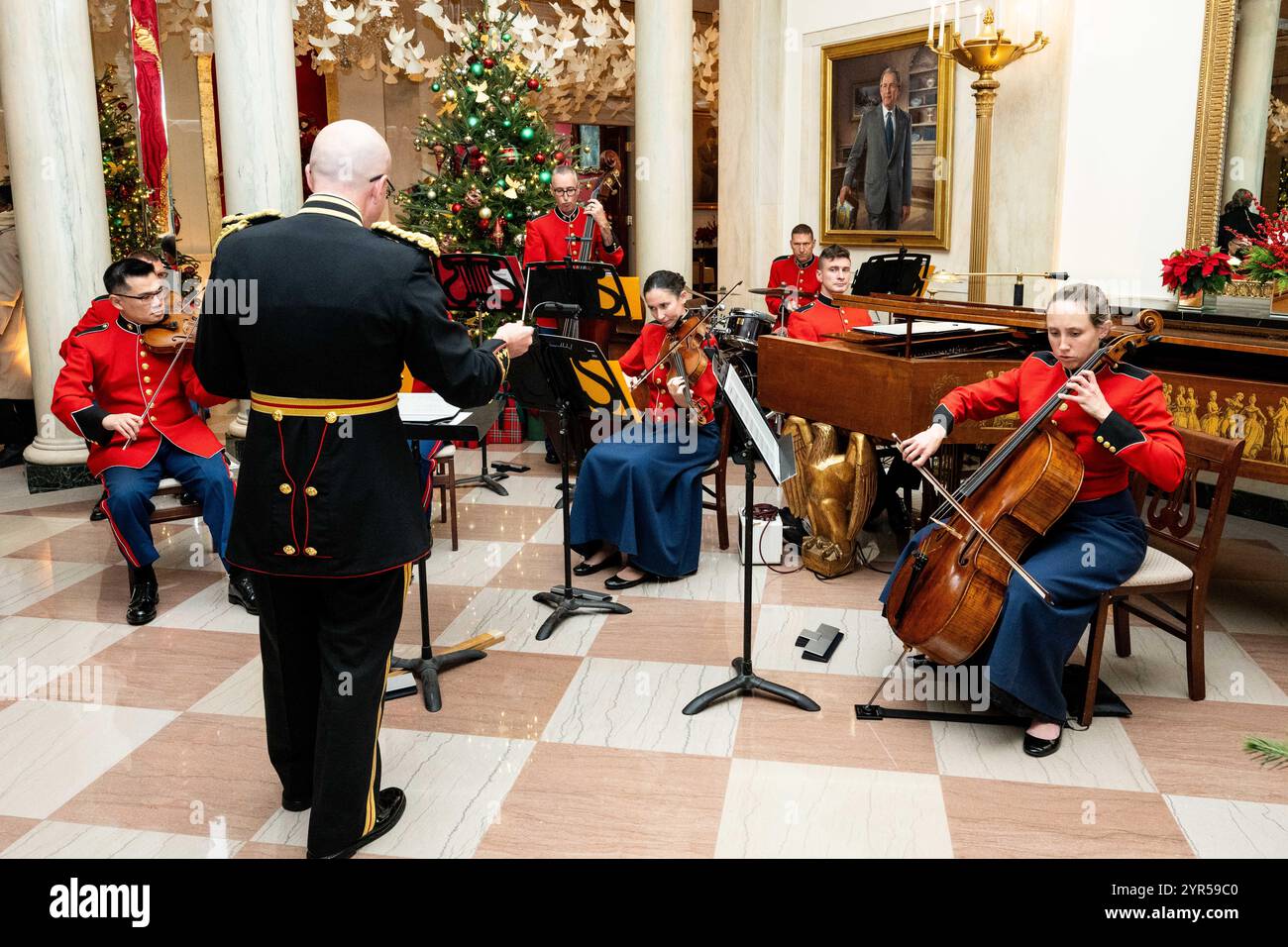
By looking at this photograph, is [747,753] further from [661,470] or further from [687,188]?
[687,188]

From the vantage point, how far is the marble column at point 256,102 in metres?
6.12

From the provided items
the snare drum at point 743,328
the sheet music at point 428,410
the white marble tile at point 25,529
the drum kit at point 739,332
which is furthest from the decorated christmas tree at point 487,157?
the sheet music at point 428,410

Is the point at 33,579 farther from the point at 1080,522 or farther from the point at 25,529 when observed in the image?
the point at 1080,522

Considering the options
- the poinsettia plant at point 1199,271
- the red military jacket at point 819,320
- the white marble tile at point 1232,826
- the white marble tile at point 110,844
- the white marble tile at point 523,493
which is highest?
the poinsettia plant at point 1199,271

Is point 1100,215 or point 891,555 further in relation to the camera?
point 1100,215

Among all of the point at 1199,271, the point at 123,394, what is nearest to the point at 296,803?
the point at 123,394

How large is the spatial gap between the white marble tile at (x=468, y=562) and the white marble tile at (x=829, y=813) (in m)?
2.08

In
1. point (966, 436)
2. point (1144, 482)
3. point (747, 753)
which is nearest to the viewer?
point (747, 753)

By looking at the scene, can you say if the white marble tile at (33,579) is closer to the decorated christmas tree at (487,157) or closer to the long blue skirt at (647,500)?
the long blue skirt at (647,500)

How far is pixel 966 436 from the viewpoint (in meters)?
4.36

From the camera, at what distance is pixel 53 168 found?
6191 millimetres

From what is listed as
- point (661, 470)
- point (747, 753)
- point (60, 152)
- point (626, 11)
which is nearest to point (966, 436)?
point (661, 470)

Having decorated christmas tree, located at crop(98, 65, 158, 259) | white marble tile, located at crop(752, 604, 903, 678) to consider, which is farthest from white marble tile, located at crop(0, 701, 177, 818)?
decorated christmas tree, located at crop(98, 65, 158, 259)

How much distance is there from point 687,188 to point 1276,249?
4251 millimetres
